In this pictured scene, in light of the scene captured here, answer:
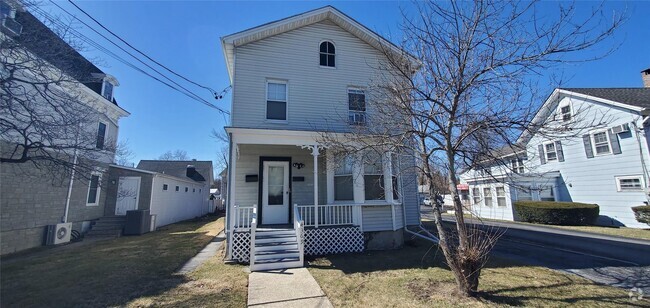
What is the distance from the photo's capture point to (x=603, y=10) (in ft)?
13.3

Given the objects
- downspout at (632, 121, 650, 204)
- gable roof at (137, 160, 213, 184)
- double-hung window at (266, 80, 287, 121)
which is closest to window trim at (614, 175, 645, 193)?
downspout at (632, 121, 650, 204)

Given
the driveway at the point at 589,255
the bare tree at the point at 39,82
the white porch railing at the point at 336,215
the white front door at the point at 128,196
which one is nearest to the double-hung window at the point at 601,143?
the driveway at the point at 589,255

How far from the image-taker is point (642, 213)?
13125mm

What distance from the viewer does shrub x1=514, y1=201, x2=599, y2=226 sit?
50.6 feet

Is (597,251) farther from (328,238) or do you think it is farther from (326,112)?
(326,112)

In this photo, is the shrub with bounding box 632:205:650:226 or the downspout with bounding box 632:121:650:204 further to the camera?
the downspout with bounding box 632:121:650:204

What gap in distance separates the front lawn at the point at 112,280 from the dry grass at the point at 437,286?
206cm

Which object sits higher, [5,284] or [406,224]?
[406,224]

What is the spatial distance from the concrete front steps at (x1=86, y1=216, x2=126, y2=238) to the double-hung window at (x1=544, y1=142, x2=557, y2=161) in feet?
84.7

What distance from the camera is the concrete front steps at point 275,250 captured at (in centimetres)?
718

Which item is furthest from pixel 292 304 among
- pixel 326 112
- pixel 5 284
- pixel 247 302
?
pixel 326 112

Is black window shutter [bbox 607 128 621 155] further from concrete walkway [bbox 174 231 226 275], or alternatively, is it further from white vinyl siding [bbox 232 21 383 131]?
concrete walkway [bbox 174 231 226 275]

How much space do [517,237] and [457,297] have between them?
9.35 m

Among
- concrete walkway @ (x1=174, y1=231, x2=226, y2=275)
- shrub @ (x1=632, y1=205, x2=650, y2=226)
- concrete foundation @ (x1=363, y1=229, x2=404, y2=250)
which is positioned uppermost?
shrub @ (x1=632, y1=205, x2=650, y2=226)
